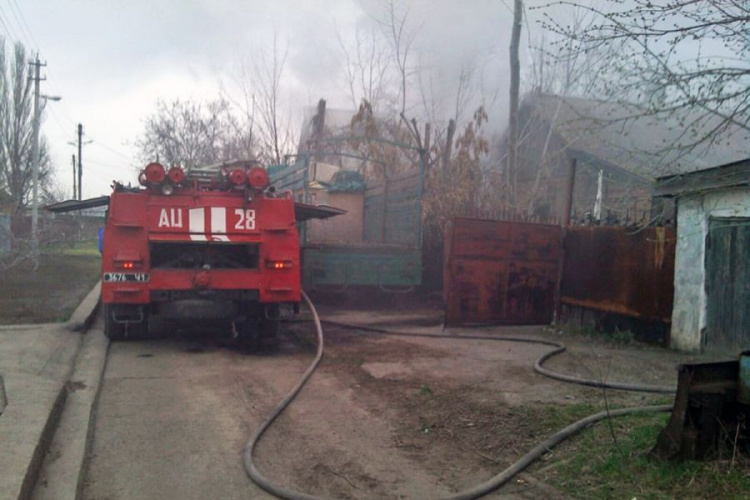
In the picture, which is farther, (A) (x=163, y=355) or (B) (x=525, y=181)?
(B) (x=525, y=181)

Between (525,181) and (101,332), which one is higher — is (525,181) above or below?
above

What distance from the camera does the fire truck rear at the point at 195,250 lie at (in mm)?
9039

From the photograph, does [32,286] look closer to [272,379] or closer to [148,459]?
[272,379]

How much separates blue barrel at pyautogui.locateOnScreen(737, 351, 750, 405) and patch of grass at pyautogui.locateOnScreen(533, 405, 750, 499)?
0.37 metres

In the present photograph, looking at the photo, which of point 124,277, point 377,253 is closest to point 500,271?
point 377,253

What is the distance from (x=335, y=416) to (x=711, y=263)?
5.59 m

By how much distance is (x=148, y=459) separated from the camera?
509 centimetres

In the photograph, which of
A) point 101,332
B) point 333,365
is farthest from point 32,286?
point 333,365

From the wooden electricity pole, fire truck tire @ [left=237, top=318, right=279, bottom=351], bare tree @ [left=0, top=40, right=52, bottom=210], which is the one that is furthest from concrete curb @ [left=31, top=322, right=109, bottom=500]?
bare tree @ [left=0, top=40, right=52, bottom=210]

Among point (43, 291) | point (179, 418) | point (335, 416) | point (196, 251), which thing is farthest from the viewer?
point (43, 291)

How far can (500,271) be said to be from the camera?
1138 cm

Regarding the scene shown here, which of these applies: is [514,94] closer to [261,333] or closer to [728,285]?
[728,285]

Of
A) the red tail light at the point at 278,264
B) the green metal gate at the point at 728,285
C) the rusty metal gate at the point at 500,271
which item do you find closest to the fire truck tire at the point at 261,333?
the red tail light at the point at 278,264

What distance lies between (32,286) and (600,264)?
44.8 feet
